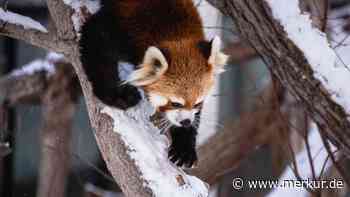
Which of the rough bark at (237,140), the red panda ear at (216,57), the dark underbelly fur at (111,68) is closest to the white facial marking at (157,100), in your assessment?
the dark underbelly fur at (111,68)

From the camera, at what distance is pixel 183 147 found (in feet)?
7.95

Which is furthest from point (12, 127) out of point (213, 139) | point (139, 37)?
point (139, 37)

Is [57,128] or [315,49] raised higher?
[315,49]

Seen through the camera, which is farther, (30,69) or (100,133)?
(30,69)

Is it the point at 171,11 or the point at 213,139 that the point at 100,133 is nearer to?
the point at 171,11

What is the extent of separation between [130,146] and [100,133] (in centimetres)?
17

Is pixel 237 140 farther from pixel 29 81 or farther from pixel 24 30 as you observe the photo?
Result: pixel 24 30

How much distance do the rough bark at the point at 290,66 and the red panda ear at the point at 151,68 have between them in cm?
50

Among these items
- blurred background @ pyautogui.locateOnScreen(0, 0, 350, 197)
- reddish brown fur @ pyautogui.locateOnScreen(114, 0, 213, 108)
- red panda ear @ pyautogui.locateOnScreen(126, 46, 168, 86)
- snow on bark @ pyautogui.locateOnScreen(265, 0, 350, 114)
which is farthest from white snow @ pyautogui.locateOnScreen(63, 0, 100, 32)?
blurred background @ pyautogui.locateOnScreen(0, 0, 350, 197)

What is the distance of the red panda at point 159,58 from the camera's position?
220 cm

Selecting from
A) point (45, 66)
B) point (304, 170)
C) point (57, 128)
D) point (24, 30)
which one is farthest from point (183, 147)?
point (45, 66)

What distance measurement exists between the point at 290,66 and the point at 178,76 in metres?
Result: 0.50

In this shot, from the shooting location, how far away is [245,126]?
4.11 meters

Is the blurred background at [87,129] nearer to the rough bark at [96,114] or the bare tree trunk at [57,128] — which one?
the bare tree trunk at [57,128]
